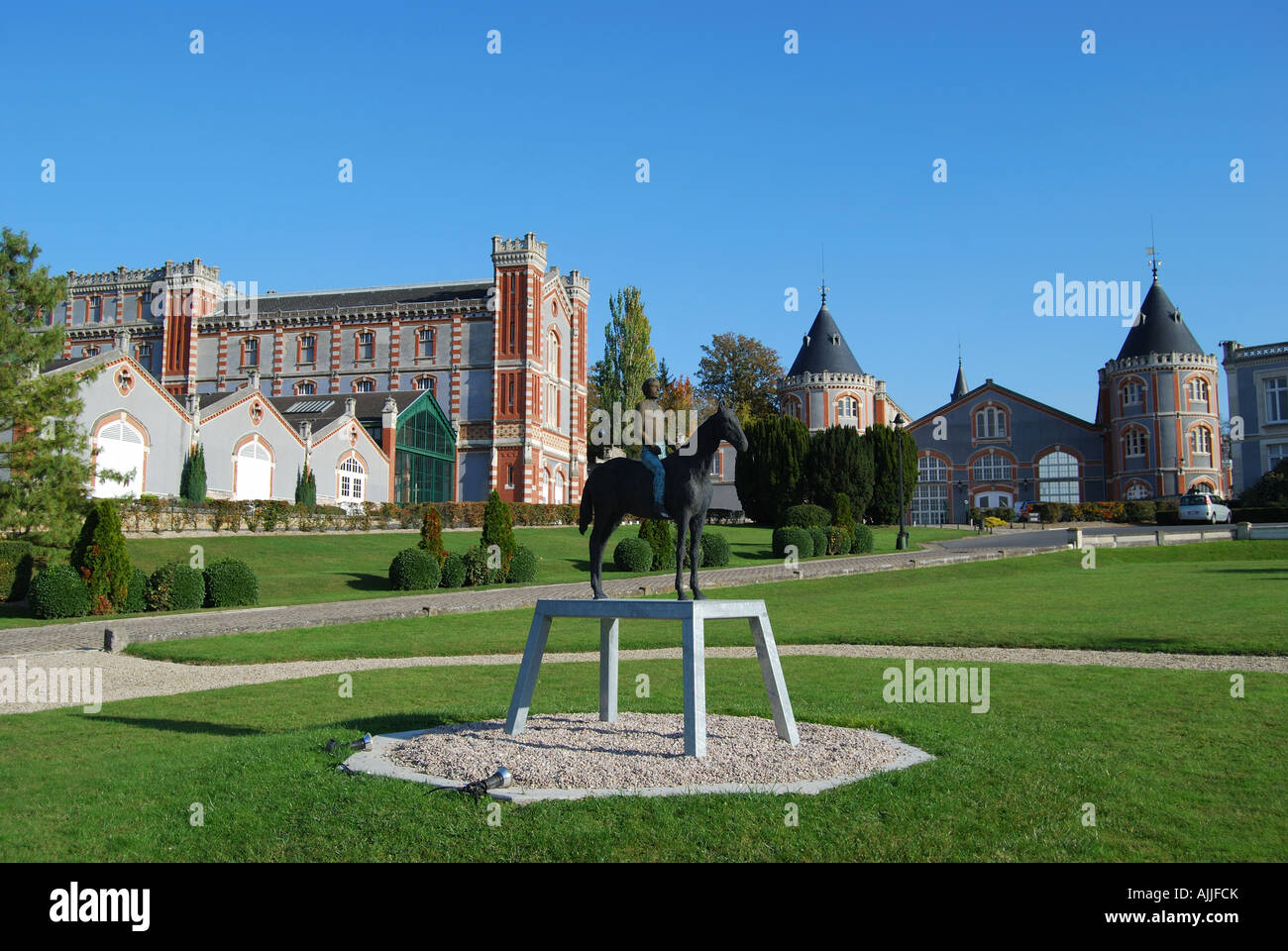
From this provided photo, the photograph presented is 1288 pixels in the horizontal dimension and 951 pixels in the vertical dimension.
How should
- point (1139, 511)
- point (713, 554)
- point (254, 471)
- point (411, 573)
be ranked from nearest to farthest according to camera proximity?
point (411, 573)
point (713, 554)
point (254, 471)
point (1139, 511)

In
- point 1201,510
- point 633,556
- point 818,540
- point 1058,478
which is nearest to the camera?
point 633,556

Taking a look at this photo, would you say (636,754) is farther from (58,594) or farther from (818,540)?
(818,540)

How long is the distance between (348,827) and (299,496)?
39.4 meters

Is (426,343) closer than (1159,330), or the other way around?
(426,343)

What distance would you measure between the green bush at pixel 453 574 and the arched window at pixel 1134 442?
172 feet

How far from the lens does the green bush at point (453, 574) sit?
29.4m

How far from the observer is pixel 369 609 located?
2242 cm

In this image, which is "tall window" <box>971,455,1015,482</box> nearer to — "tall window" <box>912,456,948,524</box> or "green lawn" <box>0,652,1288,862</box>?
"tall window" <box>912,456,948,524</box>

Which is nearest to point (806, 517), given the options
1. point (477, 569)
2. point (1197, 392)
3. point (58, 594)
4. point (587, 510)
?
point (477, 569)

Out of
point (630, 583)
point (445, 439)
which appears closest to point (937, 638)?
point (630, 583)

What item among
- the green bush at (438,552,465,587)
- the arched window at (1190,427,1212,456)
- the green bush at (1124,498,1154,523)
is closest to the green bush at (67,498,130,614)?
the green bush at (438,552,465,587)

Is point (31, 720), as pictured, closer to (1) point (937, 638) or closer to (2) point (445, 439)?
(1) point (937, 638)

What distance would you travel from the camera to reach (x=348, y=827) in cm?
609

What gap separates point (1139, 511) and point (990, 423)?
581 inches
